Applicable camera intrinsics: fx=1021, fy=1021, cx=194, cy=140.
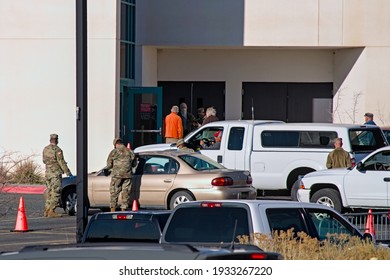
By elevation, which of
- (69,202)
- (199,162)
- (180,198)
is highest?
(199,162)

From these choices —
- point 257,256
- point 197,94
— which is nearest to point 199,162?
point 257,256

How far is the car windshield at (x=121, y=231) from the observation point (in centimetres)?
1201

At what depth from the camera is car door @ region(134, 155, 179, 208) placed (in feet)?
70.9

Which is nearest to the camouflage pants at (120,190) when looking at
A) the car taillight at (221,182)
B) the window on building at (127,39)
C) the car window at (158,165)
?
the car window at (158,165)

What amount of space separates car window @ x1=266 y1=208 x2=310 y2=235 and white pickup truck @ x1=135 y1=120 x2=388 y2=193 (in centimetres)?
1226

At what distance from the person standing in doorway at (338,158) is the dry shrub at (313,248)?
40.0 ft

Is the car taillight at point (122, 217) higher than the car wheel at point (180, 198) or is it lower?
higher

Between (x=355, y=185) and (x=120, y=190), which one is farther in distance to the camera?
(x=120, y=190)

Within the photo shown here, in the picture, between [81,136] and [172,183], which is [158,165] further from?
[81,136]

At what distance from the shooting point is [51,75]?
101 feet

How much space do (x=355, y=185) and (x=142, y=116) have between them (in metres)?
14.4

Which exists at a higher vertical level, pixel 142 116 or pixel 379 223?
pixel 142 116

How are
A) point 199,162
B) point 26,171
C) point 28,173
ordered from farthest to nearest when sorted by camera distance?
point 28,173
point 26,171
point 199,162

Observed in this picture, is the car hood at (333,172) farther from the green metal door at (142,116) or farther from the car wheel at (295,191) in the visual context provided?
the green metal door at (142,116)
